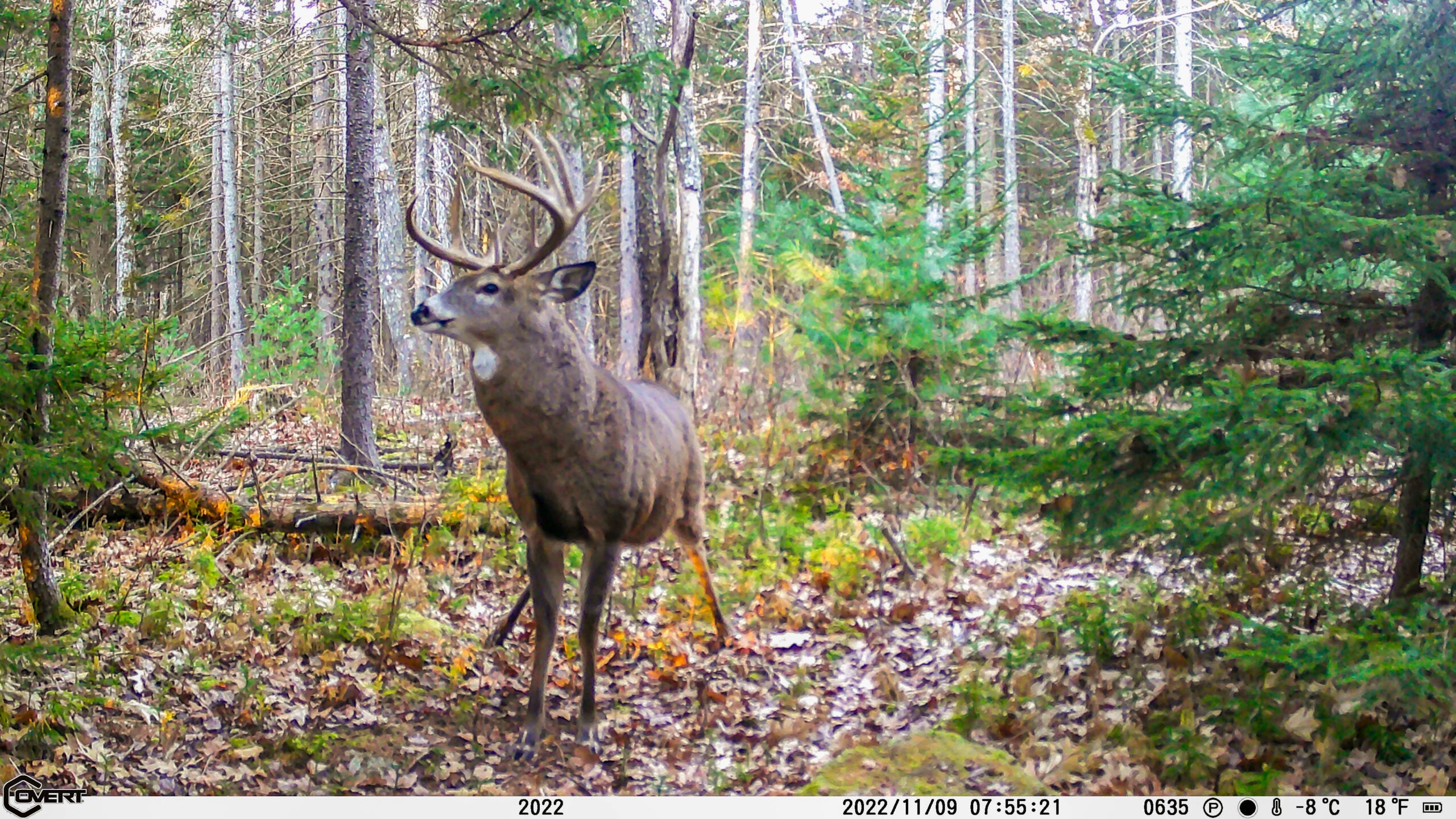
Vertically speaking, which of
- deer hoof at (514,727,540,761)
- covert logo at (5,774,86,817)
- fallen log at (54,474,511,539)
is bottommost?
deer hoof at (514,727,540,761)

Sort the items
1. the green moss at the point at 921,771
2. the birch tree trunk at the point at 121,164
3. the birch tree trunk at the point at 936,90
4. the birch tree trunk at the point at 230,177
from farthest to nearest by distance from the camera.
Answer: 1. the birch tree trunk at the point at 121,164
2. the birch tree trunk at the point at 230,177
3. the birch tree trunk at the point at 936,90
4. the green moss at the point at 921,771

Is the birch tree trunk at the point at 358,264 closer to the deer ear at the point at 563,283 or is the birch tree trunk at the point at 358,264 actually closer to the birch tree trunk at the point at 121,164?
the deer ear at the point at 563,283

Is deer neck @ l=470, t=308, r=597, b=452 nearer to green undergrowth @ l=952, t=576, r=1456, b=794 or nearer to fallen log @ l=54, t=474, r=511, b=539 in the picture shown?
green undergrowth @ l=952, t=576, r=1456, b=794

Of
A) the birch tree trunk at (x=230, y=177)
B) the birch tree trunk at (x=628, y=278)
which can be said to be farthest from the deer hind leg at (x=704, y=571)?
the birch tree trunk at (x=230, y=177)

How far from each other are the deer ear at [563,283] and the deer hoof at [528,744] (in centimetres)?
201

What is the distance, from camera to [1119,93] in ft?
17.9

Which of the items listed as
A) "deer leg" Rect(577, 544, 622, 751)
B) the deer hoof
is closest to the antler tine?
"deer leg" Rect(577, 544, 622, 751)

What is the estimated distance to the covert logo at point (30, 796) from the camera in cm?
403

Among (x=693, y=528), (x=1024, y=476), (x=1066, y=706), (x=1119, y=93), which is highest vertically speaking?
(x=1119, y=93)

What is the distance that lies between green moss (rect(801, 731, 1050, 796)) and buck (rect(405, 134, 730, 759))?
4.46 ft

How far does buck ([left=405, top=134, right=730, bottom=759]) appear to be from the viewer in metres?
5.05

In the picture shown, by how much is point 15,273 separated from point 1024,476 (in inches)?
→ 218
